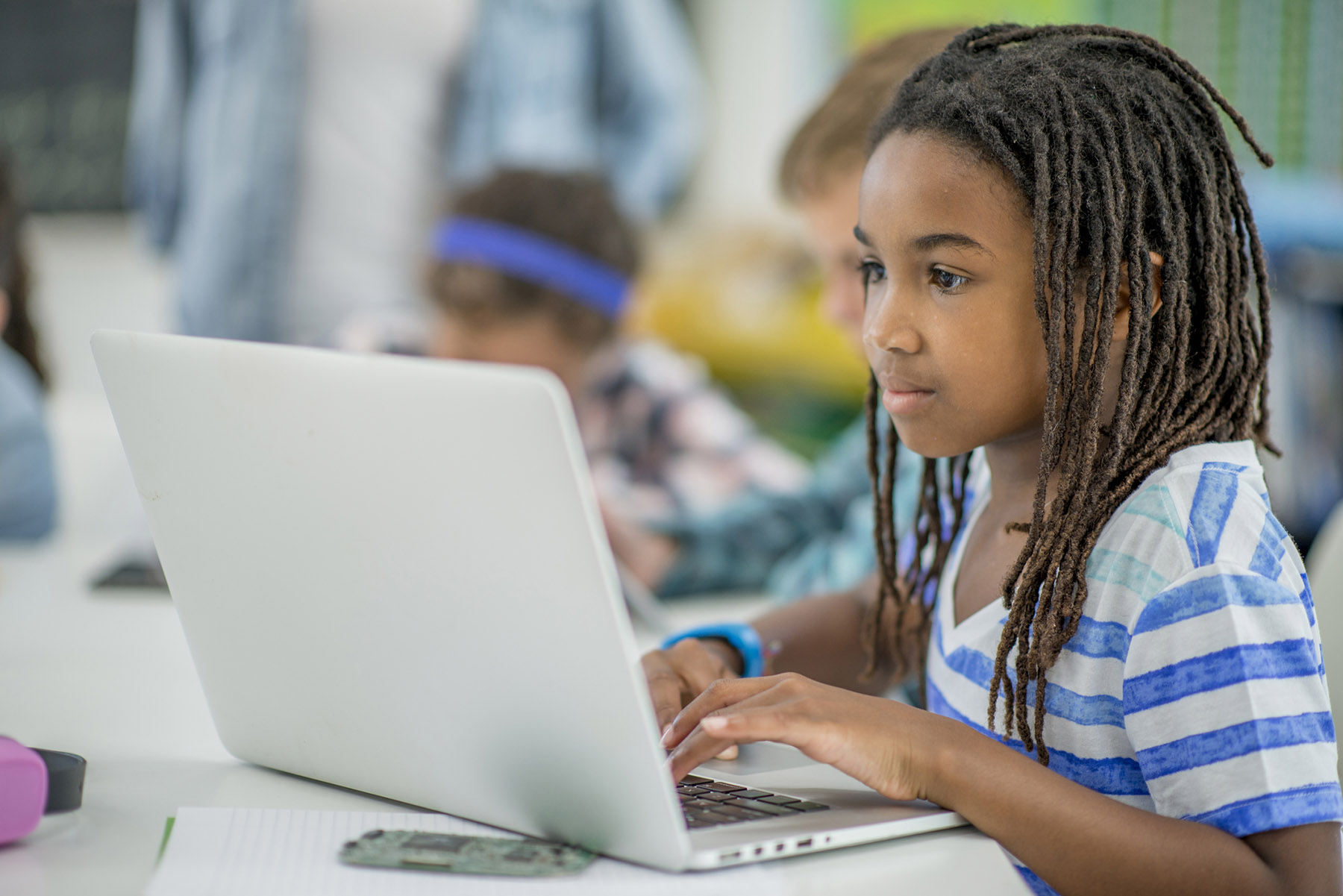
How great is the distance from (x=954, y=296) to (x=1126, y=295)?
0.30ft

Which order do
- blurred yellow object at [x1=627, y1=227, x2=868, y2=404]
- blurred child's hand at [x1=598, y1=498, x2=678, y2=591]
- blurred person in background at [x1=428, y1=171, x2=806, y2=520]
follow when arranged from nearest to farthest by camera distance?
blurred child's hand at [x1=598, y1=498, x2=678, y2=591] < blurred person in background at [x1=428, y1=171, x2=806, y2=520] < blurred yellow object at [x1=627, y1=227, x2=868, y2=404]

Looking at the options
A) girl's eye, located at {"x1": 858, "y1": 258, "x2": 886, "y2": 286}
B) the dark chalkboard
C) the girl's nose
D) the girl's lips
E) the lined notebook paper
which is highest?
the dark chalkboard

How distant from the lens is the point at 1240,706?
20.2 inches

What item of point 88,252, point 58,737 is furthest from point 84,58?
point 58,737

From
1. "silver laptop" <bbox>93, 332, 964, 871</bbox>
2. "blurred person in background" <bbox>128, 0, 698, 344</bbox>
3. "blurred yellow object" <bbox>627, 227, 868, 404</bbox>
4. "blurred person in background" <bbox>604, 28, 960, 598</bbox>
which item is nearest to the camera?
"silver laptop" <bbox>93, 332, 964, 871</bbox>

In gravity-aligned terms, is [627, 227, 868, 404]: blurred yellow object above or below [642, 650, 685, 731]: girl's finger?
below

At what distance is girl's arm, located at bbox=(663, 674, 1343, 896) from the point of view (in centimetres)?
51

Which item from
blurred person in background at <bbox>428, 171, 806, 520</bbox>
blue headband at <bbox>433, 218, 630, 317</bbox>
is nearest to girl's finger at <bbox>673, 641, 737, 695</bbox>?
blurred person in background at <bbox>428, 171, 806, 520</bbox>

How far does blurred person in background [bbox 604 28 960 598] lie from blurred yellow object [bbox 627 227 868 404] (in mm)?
1275

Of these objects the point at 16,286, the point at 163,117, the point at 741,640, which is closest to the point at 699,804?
the point at 741,640

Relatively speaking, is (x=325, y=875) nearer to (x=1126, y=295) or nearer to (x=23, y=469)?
(x=1126, y=295)

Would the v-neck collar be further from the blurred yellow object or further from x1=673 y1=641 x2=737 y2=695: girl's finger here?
the blurred yellow object

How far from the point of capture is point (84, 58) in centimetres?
272

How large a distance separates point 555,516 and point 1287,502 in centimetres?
242
